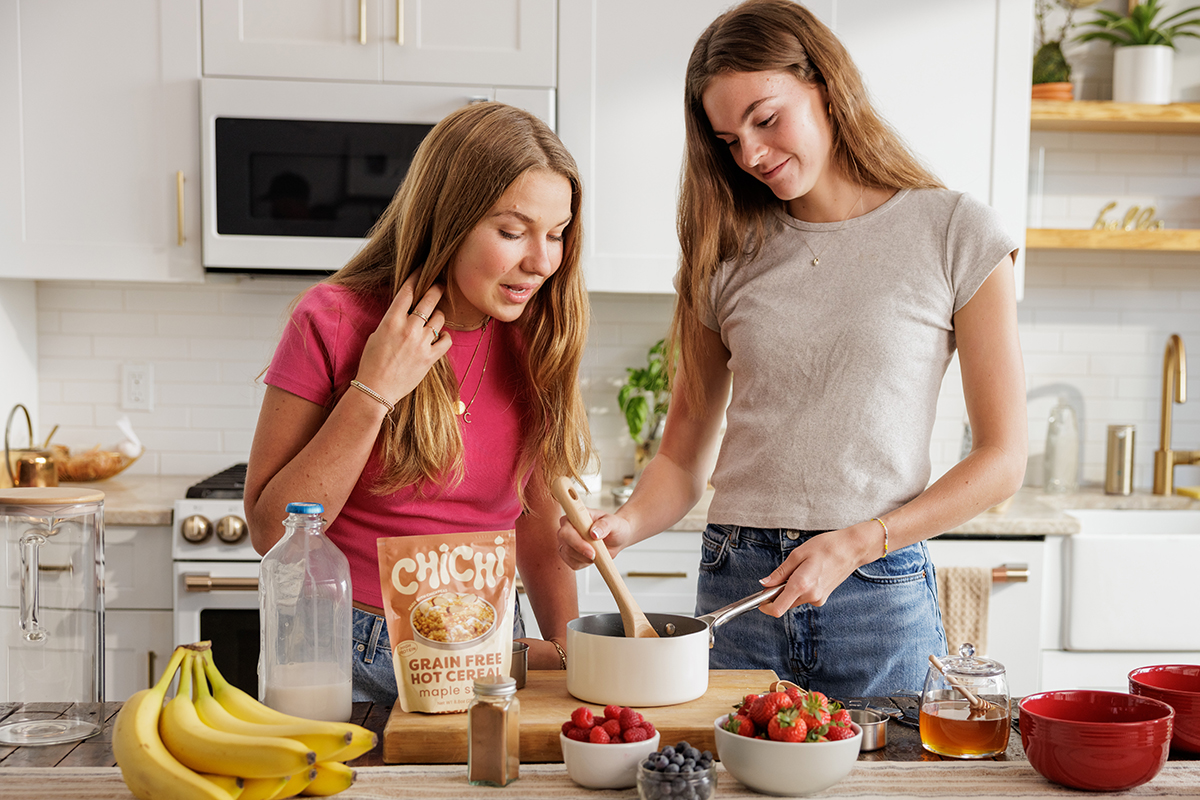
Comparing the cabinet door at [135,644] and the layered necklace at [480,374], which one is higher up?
the layered necklace at [480,374]

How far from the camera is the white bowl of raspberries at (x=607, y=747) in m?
0.95

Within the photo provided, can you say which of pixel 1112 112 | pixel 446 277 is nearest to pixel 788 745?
pixel 446 277

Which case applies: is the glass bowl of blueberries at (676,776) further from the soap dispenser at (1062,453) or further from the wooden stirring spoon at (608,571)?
the soap dispenser at (1062,453)

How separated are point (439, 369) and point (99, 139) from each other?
182cm

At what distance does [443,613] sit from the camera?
3.50 ft

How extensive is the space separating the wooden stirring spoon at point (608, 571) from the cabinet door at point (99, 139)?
193 cm

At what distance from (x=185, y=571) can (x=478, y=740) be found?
1.78m

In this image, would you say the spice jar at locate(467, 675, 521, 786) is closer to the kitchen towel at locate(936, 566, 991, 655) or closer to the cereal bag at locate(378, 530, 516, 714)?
the cereal bag at locate(378, 530, 516, 714)

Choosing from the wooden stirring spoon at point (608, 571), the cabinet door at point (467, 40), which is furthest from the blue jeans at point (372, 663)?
the cabinet door at point (467, 40)

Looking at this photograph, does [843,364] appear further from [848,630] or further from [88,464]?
[88,464]

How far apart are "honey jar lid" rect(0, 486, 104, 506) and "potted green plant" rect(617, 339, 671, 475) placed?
1.96 m

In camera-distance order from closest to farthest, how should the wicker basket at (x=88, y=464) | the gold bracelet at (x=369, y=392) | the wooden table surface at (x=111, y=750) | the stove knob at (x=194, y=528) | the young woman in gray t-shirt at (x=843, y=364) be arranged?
the wooden table surface at (x=111, y=750) → the gold bracelet at (x=369, y=392) → the young woman in gray t-shirt at (x=843, y=364) → the stove knob at (x=194, y=528) → the wicker basket at (x=88, y=464)

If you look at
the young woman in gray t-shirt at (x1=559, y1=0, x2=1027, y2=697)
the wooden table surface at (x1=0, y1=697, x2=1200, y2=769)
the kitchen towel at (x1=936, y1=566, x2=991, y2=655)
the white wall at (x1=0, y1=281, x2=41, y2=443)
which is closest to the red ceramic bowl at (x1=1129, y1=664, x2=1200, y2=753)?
the wooden table surface at (x1=0, y1=697, x2=1200, y2=769)

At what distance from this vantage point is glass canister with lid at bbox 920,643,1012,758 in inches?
41.2
